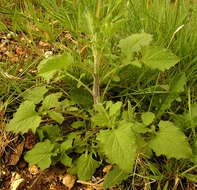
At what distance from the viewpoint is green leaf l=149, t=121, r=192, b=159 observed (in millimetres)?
811

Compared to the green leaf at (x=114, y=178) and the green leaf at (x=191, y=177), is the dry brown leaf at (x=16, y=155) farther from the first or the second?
the green leaf at (x=191, y=177)

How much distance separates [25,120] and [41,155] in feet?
0.59

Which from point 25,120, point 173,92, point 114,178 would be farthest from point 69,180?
point 173,92

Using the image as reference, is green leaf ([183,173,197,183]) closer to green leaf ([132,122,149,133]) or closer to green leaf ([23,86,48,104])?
green leaf ([132,122,149,133])

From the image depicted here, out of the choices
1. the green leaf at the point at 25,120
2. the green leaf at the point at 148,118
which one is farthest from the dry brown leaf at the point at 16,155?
the green leaf at the point at 148,118

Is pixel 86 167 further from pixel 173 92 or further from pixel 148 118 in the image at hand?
pixel 173 92

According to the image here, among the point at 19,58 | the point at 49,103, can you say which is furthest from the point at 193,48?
the point at 19,58

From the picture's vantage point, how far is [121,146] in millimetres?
741

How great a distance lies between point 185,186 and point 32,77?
36.8 inches

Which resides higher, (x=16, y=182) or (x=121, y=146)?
(x=121, y=146)

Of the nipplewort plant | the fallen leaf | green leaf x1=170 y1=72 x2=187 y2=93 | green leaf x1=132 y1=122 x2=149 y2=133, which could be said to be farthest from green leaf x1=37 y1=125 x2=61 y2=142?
green leaf x1=170 y1=72 x2=187 y2=93

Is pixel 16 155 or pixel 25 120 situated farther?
pixel 16 155

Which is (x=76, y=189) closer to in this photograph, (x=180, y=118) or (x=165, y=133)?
(x=165, y=133)

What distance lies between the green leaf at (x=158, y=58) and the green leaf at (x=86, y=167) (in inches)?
18.6
